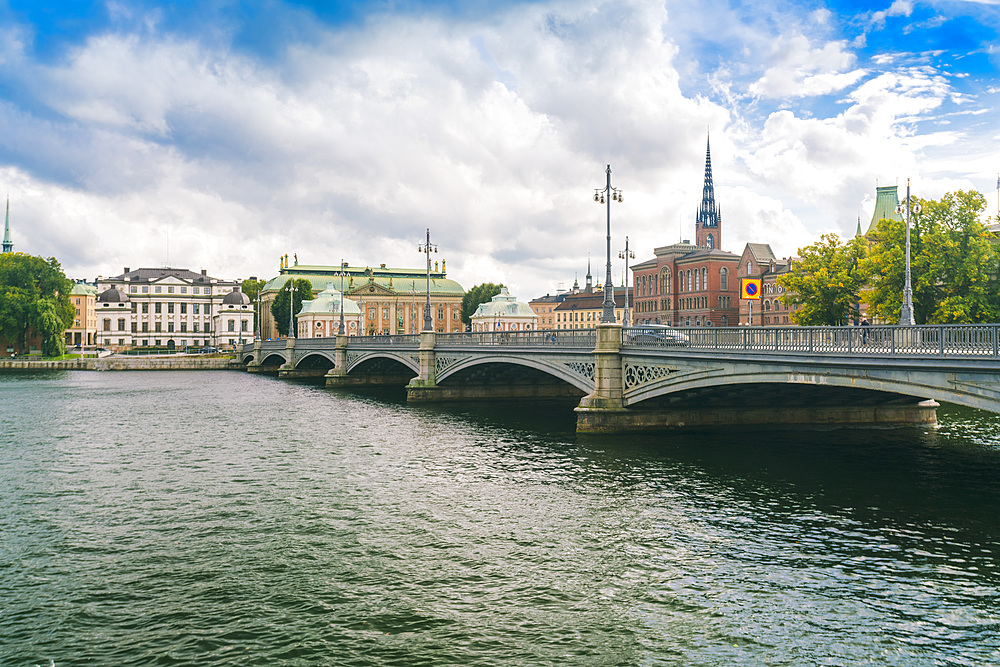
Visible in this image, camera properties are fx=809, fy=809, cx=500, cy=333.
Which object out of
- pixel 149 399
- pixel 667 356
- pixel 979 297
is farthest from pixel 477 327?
pixel 667 356

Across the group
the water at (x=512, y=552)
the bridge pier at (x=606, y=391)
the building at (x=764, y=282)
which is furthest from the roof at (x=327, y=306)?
the bridge pier at (x=606, y=391)

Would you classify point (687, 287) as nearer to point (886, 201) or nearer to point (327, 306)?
point (886, 201)

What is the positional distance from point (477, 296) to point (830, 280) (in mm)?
123718

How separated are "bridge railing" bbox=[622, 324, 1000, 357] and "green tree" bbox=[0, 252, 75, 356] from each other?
102550 mm

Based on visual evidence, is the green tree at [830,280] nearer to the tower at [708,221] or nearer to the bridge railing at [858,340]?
the bridge railing at [858,340]

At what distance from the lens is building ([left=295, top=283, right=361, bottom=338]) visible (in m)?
126

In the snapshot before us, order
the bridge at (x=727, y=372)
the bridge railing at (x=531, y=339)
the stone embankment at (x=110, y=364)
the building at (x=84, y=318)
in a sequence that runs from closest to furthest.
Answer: the bridge at (x=727, y=372), the bridge railing at (x=531, y=339), the stone embankment at (x=110, y=364), the building at (x=84, y=318)

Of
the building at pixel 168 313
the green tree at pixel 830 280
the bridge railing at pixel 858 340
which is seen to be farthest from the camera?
the building at pixel 168 313

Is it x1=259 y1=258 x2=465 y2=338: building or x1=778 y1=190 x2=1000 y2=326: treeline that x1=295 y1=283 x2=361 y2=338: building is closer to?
x1=259 y1=258 x2=465 y2=338: building

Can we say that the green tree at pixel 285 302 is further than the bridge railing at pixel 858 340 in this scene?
Yes

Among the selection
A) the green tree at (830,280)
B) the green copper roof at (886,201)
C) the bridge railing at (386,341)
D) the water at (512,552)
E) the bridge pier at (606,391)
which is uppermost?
the green copper roof at (886,201)

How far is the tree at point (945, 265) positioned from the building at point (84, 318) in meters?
170

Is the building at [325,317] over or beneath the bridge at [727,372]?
over

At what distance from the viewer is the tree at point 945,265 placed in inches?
1873
